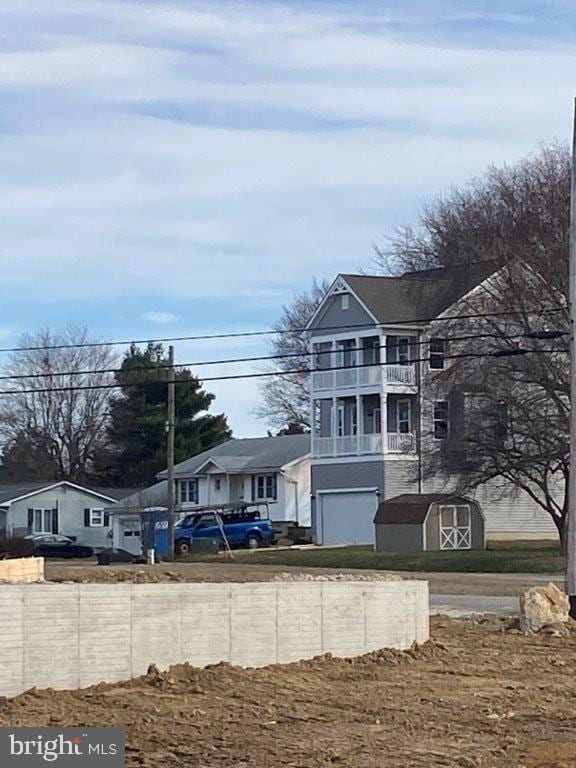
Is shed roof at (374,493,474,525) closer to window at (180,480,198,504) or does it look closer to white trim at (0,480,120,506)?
window at (180,480,198,504)

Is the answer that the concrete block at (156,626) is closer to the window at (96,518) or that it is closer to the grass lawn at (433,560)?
the grass lawn at (433,560)

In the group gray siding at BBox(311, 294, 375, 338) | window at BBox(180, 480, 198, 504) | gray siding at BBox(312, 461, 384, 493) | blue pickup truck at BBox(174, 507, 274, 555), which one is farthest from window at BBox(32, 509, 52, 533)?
gray siding at BBox(311, 294, 375, 338)

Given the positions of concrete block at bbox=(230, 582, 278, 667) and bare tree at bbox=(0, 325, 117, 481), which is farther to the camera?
bare tree at bbox=(0, 325, 117, 481)

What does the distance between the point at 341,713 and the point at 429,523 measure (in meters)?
42.0

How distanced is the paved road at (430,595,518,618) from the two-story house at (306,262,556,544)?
2785 cm

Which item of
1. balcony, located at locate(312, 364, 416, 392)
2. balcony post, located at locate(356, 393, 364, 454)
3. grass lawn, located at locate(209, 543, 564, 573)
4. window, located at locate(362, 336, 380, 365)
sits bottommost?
grass lawn, located at locate(209, 543, 564, 573)

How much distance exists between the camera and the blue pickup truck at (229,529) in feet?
208

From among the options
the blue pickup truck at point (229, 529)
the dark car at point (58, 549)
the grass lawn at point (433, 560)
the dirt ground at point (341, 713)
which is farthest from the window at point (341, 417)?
the dirt ground at point (341, 713)

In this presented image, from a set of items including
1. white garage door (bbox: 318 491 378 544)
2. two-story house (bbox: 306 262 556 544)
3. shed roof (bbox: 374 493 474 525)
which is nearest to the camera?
shed roof (bbox: 374 493 474 525)

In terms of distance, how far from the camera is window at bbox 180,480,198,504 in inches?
3059

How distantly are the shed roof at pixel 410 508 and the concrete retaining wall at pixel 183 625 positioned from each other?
37.7 m

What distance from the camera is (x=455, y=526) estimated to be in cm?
5528

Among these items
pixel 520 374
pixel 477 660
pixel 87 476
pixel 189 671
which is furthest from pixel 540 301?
pixel 87 476

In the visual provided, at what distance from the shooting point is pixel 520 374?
43656 mm
